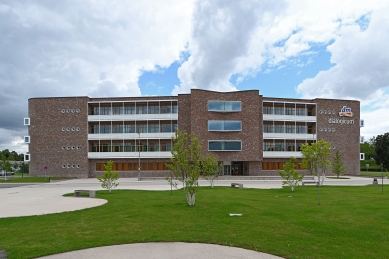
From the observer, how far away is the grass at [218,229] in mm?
8070

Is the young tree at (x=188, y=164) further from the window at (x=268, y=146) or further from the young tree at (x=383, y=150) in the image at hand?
the young tree at (x=383, y=150)

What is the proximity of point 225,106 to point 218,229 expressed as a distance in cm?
4087

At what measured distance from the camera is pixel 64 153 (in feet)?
166

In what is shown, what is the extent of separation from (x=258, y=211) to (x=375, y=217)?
4.95 metres

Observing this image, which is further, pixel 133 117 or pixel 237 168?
pixel 237 168

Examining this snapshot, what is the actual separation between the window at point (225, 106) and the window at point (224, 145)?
5.68m

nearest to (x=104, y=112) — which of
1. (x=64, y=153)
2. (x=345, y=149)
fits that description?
(x=64, y=153)

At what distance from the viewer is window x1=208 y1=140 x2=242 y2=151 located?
4947 cm

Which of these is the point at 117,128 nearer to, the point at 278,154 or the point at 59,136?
the point at 59,136

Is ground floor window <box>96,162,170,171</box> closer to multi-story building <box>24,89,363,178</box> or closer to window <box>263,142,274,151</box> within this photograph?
multi-story building <box>24,89,363,178</box>

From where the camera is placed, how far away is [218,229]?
9961 millimetres

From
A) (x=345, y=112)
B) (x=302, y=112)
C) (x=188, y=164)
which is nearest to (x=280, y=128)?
(x=302, y=112)

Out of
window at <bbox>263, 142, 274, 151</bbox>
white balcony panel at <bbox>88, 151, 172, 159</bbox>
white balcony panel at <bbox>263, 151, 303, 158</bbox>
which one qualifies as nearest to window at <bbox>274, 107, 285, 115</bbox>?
window at <bbox>263, 142, 274, 151</bbox>

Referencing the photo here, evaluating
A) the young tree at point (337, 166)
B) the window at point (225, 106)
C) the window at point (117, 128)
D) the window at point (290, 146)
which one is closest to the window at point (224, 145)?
the window at point (225, 106)
